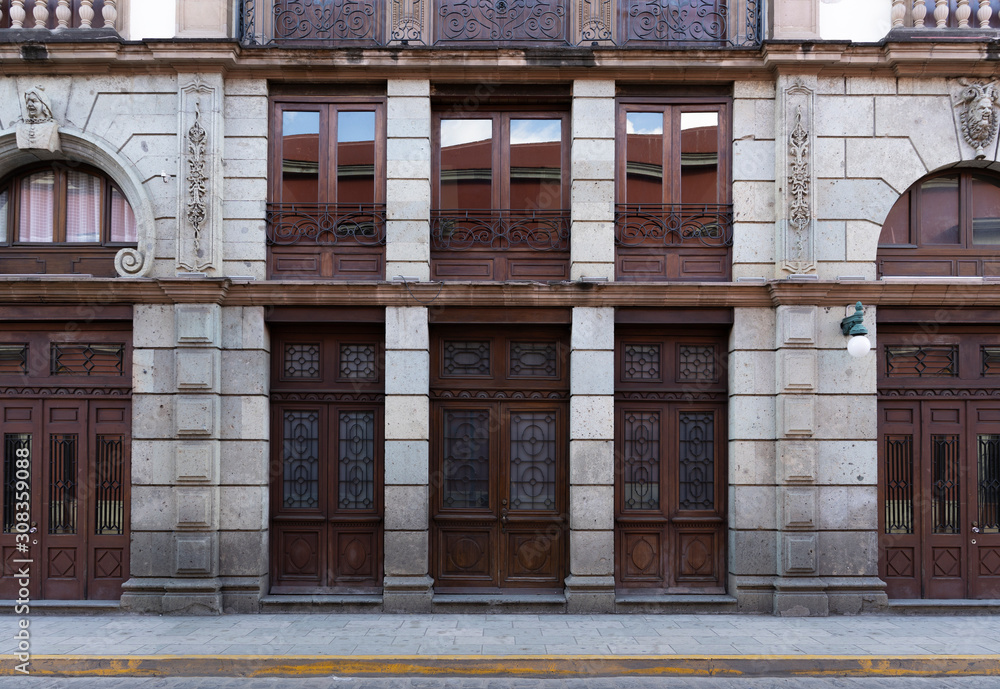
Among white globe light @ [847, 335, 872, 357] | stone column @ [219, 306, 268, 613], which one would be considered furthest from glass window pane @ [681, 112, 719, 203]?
stone column @ [219, 306, 268, 613]

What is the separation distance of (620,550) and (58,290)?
8818mm

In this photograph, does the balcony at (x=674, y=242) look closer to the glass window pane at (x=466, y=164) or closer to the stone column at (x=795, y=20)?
the glass window pane at (x=466, y=164)

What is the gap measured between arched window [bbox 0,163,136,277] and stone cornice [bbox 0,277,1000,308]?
0.55 m

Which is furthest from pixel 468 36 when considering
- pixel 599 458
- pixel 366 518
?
pixel 366 518

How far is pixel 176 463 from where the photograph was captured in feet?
32.5

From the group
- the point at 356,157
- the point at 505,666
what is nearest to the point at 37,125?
the point at 356,157

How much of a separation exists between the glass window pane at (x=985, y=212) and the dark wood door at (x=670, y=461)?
4.15m

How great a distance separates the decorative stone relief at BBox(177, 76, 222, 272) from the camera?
32.9 ft

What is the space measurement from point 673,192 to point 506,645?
664 centimetres

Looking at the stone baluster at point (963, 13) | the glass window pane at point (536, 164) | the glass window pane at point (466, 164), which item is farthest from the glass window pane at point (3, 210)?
the stone baluster at point (963, 13)

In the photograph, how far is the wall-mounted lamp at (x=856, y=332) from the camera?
9.41 meters

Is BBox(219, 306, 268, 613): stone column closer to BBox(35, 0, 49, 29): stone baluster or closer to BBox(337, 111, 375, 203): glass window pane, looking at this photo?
BBox(337, 111, 375, 203): glass window pane

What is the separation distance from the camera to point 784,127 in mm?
10133

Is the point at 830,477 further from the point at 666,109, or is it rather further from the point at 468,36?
the point at 468,36
